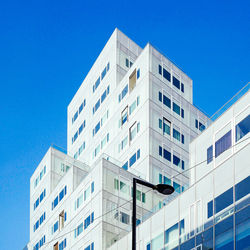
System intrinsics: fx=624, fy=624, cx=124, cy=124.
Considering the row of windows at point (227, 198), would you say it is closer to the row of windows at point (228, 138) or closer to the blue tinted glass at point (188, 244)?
the blue tinted glass at point (188, 244)

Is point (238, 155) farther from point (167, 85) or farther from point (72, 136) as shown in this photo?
point (72, 136)

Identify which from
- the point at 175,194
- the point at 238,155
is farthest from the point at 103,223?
the point at 238,155

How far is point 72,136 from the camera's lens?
78.5 meters

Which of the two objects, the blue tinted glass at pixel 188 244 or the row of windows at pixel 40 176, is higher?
the row of windows at pixel 40 176

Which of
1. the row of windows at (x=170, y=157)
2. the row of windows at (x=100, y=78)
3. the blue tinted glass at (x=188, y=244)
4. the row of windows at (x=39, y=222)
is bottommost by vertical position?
the blue tinted glass at (x=188, y=244)

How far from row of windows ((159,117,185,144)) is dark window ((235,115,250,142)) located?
27.5m

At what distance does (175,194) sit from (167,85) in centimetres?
2638

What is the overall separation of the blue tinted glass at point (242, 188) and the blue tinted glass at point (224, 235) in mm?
1269

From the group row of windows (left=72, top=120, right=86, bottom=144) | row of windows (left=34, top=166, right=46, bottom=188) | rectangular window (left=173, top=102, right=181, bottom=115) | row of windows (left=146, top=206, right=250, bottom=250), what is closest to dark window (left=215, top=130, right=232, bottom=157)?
row of windows (left=146, top=206, right=250, bottom=250)

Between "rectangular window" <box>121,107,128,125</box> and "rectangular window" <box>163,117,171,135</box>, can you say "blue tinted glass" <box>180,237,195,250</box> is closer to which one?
"rectangular window" <box>163,117,171,135</box>

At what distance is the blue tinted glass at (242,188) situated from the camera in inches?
1266

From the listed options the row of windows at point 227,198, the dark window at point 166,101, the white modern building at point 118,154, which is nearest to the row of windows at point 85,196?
the white modern building at point 118,154

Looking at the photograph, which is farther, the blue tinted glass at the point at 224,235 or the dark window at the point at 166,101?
the dark window at the point at 166,101

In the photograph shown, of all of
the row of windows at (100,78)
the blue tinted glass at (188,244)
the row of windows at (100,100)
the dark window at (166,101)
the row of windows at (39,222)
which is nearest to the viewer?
the blue tinted glass at (188,244)
